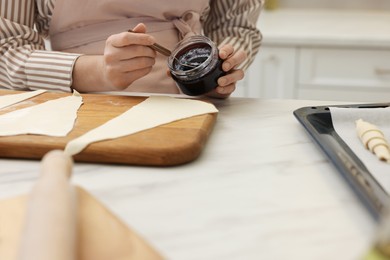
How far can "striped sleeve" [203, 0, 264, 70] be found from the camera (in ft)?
3.73

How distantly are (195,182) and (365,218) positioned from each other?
18 centimetres

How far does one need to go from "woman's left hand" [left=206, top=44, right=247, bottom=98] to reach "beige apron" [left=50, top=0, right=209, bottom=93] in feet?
0.61

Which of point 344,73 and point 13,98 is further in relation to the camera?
point 344,73

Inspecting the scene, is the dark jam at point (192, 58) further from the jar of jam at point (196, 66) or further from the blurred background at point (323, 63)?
the blurred background at point (323, 63)

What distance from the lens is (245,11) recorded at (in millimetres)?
1141

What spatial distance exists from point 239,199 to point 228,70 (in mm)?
351

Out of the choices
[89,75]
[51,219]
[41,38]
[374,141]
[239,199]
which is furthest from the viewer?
[41,38]

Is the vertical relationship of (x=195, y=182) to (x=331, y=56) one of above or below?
above

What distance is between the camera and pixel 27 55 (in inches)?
38.3

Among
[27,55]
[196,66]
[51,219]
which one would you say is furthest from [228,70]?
[51,219]

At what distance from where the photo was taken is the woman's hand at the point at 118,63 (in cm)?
82

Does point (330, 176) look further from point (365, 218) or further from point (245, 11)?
point (245, 11)

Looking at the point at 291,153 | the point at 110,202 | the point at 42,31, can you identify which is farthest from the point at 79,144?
the point at 42,31

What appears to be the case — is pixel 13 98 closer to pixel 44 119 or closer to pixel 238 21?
pixel 44 119
